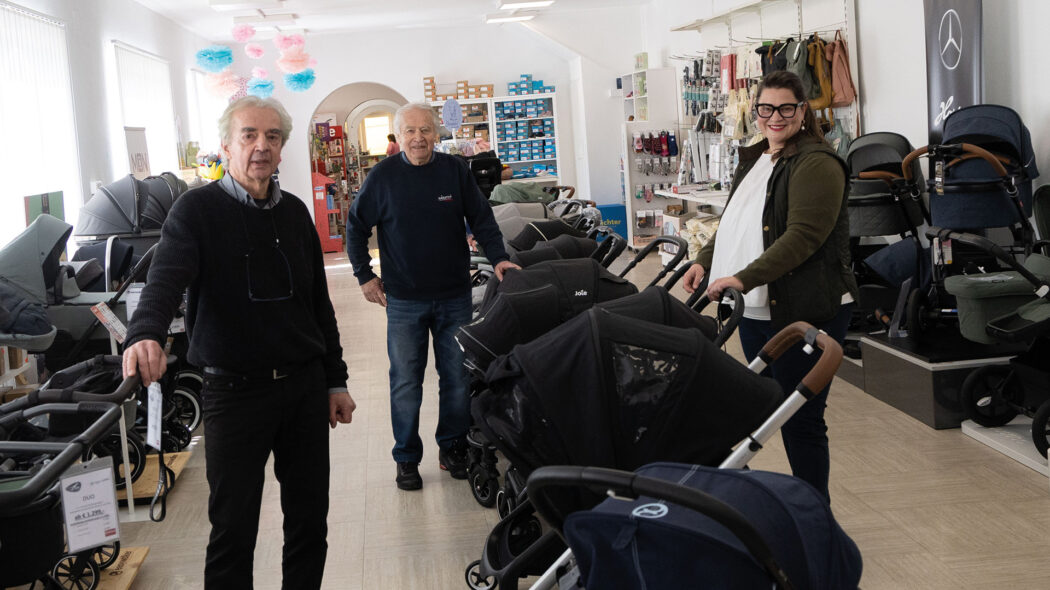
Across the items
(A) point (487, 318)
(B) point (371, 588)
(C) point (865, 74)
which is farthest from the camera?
(C) point (865, 74)

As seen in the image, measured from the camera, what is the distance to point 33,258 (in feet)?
15.1

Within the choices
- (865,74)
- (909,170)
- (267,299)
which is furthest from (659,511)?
(865,74)

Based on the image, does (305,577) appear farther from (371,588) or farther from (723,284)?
(723,284)

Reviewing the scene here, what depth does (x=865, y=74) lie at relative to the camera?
721 cm

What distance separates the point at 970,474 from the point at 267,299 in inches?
123

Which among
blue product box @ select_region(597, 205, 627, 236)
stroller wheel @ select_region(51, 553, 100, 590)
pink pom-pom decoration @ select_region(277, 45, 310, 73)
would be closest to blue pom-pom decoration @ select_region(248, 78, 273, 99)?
pink pom-pom decoration @ select_region(277, 45, 310, 73)

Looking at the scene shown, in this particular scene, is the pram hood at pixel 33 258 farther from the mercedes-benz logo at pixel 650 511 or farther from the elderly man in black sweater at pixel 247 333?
the mercedes-benz logo at pixel 650 511

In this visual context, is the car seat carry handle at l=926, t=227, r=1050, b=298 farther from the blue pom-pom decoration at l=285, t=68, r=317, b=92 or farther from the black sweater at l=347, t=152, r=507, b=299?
the blue pom-pom decoration at l=285, t=68, r=317, b=92

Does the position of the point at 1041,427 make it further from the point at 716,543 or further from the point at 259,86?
the point at 259,86

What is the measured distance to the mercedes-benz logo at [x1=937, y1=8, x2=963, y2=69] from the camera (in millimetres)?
5496

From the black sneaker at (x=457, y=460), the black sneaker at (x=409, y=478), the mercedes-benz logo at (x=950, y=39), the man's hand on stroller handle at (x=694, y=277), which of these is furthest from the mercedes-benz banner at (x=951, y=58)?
the black sneaker at (x=409, y=478)

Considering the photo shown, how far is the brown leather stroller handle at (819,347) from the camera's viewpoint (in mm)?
2314

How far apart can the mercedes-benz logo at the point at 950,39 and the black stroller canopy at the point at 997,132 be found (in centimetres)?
40

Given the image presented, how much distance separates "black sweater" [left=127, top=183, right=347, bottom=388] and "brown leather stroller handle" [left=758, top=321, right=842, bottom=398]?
1.24m
